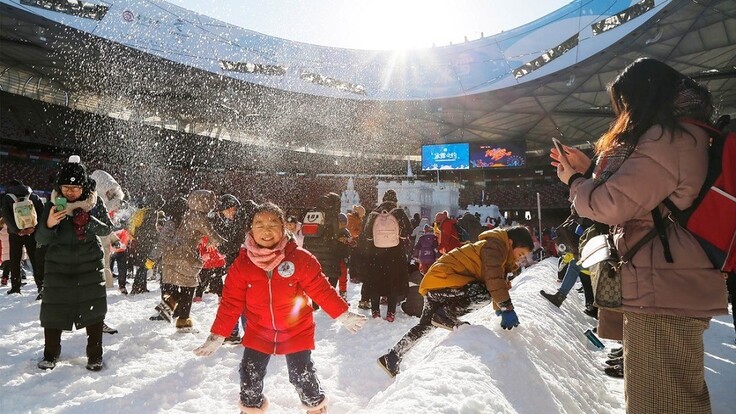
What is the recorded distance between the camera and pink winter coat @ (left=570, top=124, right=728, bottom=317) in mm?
1435

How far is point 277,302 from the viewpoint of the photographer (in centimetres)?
250

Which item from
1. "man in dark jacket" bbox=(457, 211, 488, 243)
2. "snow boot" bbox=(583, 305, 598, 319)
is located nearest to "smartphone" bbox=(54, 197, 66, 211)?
"snow boot" bbox=(583, 305, 598, 319)

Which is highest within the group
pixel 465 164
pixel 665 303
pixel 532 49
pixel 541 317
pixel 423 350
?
pixel 532 49

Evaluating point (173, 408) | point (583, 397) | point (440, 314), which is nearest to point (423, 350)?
point (440, 314)

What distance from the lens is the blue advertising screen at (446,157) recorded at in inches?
1335

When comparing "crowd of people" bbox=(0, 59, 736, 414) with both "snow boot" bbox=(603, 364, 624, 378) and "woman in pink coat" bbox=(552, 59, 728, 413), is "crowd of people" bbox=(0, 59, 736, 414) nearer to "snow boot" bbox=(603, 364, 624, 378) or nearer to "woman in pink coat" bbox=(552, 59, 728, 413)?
"woman in pink coat" bbox=(552, 59, 728, 413)

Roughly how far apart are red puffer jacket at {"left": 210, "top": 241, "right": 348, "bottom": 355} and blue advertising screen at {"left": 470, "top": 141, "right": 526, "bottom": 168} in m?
33.0

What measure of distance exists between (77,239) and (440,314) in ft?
10.3

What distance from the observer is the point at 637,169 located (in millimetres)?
1473

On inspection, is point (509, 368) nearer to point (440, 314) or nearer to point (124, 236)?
point (440, 314)

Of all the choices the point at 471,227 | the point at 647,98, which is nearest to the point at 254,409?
the point at 647,98

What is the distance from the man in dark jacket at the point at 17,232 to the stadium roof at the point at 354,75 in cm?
1925

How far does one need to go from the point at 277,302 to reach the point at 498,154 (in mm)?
33867

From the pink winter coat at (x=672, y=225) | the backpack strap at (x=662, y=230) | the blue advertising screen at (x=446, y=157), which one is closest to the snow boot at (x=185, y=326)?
the pink winter coat at (x=672, y=225)
